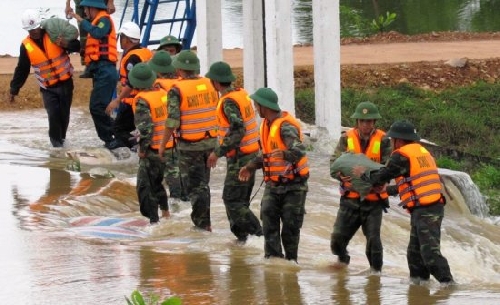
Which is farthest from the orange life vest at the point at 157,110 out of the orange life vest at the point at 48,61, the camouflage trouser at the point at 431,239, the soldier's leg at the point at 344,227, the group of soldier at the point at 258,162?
the orange life vest at the point at 48,61

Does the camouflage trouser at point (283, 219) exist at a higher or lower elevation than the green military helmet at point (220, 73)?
lower

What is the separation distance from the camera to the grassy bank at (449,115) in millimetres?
20453

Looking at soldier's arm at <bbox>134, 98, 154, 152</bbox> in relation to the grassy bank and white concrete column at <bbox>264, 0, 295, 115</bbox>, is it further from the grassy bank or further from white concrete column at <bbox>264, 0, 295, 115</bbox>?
the grassy bank

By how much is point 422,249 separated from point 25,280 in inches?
129

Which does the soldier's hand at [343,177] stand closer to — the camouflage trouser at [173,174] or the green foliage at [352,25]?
the camouflage trouser at [173,174]

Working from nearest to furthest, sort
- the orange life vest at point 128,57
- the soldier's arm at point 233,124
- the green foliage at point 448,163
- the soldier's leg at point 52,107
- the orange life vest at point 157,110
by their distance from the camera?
1. the soldier's arm at point 233,124
2. the orange life vest at point 157,110
3. the orange life vest at point 128,57
4. the soldier's leg at point 52,107
5. the green foliage at point 448,163

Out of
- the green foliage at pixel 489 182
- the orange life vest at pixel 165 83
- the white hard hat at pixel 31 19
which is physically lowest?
the green foliage at pixel 489 182

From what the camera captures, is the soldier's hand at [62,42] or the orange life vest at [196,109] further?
the soldier's hand at [62,42]

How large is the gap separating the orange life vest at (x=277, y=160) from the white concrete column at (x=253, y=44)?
341 inches

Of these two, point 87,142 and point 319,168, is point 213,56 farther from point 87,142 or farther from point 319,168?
point 319,168

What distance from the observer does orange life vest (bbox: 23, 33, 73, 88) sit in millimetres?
16828

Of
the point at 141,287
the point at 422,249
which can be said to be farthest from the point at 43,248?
the point at 422,249

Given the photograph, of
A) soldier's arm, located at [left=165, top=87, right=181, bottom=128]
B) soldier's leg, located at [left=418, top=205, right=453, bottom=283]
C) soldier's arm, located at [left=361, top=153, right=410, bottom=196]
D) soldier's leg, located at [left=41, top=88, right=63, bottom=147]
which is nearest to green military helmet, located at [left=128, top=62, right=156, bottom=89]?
soldier's arm, located at [left=165, top=87, right=181, bottom=128]

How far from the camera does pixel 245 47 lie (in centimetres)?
2008
